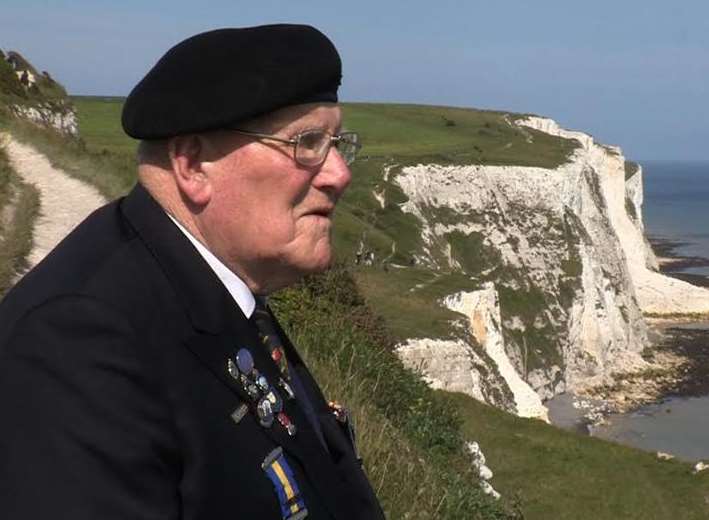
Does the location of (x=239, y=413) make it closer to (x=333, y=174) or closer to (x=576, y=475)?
(x=333, y=174)

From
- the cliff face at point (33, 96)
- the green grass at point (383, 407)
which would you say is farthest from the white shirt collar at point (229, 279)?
the cliff face at point (33, 96)

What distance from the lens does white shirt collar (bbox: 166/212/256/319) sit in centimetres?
249

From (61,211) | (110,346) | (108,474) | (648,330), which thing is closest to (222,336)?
(110,346)

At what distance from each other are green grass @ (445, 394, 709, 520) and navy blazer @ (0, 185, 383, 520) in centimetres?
1788

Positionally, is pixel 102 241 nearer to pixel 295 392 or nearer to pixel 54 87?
pixel 295 392

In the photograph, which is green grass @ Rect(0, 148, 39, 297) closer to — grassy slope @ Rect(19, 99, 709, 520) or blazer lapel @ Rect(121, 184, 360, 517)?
grassy slope @ Rect(19, 99, 709, 520)

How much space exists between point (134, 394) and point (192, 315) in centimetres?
32

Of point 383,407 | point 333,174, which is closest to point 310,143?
point 333,174

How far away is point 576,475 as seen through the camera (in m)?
22.3

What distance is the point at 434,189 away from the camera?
209 feet

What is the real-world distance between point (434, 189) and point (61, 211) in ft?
→ 167

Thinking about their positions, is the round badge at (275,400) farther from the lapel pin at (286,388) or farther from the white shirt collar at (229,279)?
the white shirt collar at (229,279)

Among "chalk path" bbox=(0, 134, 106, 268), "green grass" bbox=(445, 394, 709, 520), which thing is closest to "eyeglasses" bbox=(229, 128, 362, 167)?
"chalk path" bbox=(0, 134, 106, 268)

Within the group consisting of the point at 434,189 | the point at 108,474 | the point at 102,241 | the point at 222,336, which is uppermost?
the point at 102,241
